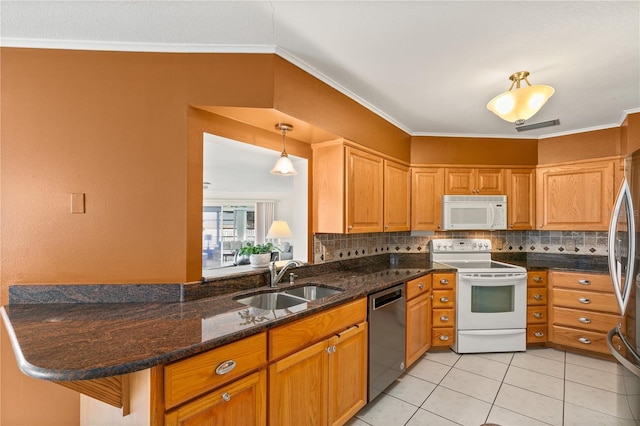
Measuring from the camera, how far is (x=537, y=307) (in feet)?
10.2

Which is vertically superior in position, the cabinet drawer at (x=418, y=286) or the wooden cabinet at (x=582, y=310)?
the cabinet drawer at (x=418, y=286)

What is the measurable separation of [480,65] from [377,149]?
1081 millimetres

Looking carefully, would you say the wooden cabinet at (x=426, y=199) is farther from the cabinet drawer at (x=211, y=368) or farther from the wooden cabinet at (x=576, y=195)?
the cabinet drawer at (x=211, y=368)

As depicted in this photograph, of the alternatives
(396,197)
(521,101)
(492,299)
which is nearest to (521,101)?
(521,101)

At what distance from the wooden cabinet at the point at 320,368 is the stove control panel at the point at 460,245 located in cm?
185

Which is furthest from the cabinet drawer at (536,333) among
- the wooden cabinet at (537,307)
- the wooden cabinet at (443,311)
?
the wooden cabinet at (443,311)

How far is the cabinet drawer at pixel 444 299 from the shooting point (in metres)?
2.96

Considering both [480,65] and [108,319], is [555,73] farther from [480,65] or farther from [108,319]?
[108,319]

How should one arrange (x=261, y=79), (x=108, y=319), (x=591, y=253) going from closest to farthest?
(x=108, y=319) → (x=261, y=79) → (x=591, y=253)

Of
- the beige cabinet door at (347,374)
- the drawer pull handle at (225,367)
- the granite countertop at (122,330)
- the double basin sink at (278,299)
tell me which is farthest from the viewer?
the double basin sink at (278,299)

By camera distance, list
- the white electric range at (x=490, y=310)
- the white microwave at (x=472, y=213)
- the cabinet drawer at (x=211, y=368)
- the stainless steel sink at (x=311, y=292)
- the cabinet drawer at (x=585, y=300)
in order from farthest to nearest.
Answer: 1. the white microwave at (x=472, y=213)
2. the white electric range at (x=490, y=310)
3. the cabinet drawer at (x=585, y=300)
4. the stainless steel sink at (x=311, y=292)
5. the cabinet drawer at (x=211, y=368)

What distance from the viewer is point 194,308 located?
62.7 inches

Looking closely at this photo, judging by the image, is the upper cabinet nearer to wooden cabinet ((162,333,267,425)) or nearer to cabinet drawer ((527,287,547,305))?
wooden cabinet ((162,333,267,425))

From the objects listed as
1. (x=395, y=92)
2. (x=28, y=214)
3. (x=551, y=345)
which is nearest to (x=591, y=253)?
(x=551, y=345)
